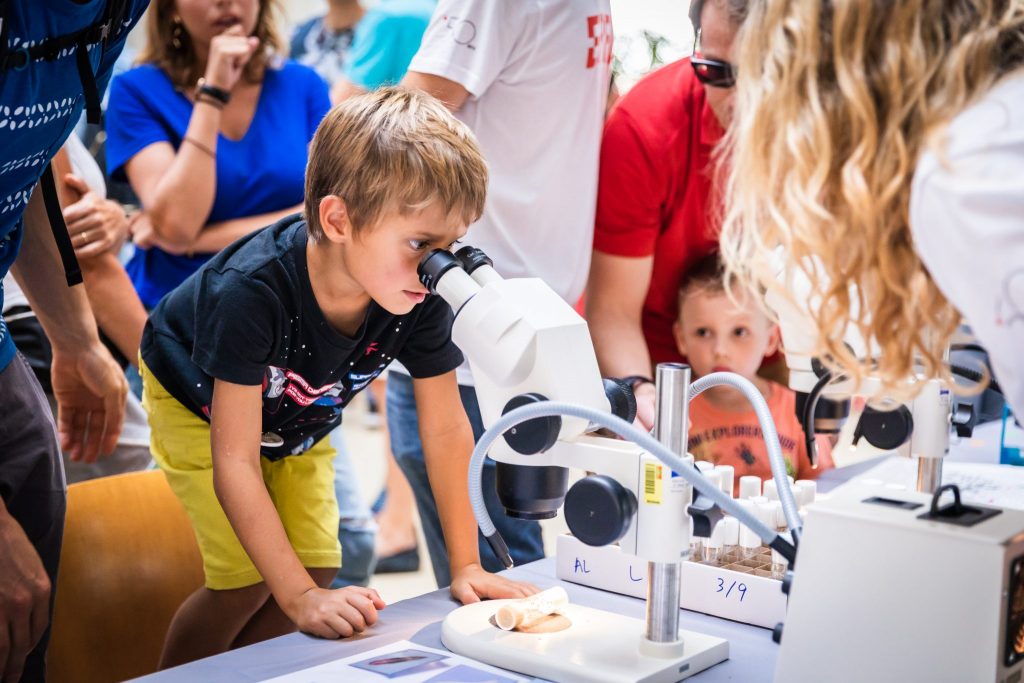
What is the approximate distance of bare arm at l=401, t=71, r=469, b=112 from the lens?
5.66 ft

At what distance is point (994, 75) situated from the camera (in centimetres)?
80

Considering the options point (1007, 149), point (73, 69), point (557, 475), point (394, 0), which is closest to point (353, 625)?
point (557, 475)

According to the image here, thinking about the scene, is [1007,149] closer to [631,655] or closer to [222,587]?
[631,655]

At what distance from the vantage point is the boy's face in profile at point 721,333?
1972 millimetres

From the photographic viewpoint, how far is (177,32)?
2359mm

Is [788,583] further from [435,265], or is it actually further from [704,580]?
[435,265]

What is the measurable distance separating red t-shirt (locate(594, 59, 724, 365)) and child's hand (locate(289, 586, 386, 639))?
88cm

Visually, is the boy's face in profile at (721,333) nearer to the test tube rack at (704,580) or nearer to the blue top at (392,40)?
the test tube rack at (704,580)

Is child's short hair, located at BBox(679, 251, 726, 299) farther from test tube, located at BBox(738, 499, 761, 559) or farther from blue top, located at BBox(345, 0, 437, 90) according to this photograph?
blue top, located at BBox(345, 0, 437, 90)

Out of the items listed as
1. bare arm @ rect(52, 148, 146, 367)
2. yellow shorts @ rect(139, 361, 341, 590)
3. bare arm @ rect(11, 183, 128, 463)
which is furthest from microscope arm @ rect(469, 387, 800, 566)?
bare arm @ rect(52, 148, 146, 367)

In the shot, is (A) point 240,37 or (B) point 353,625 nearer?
(B) point 353,625

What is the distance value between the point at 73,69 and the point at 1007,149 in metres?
1.02

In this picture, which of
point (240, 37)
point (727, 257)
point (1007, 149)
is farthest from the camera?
point (240, 37)

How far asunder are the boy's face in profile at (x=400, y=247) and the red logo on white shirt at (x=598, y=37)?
553 millimetres
